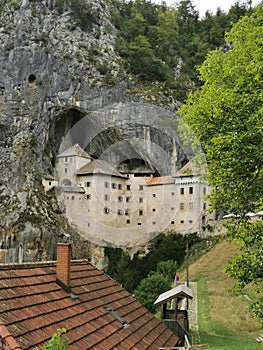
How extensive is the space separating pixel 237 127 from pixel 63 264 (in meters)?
5.31

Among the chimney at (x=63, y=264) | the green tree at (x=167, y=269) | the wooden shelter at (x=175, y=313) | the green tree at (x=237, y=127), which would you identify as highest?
the green tree at (x=237, y=127)

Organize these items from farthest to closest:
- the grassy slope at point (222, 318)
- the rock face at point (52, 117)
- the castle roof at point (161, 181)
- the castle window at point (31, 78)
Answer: the castle roof at point (161, 181) → the castle window at point (31, 78) → the rock face at point (52, 117) → the grassy slope at point (222, 318)

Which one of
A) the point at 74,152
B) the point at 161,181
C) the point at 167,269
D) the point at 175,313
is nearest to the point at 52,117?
the point at 74,152

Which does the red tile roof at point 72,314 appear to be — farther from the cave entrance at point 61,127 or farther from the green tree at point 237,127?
the cave entrance at point 61,127

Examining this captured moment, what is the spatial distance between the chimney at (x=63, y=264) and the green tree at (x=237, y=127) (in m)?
4.07

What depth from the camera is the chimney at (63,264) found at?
29.5ft

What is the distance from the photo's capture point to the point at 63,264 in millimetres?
9117

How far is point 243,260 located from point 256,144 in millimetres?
2827

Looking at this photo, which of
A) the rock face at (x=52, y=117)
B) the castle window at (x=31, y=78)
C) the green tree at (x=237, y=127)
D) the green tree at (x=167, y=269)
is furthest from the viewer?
the castle window at (x=31, y=78)

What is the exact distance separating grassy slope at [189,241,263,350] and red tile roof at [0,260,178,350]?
3.51m

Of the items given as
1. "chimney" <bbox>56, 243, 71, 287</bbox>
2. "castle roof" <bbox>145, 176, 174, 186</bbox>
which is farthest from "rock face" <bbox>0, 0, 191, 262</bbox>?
"chimney" <bbox>56, 243, 71, 287</bbox>

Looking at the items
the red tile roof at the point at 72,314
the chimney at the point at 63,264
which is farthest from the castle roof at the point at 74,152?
the chimney at the point at 63,264

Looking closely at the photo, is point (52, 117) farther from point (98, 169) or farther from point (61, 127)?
point (98, 169)

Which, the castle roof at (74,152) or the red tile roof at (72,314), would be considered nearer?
the red tile roof at (72,314)
